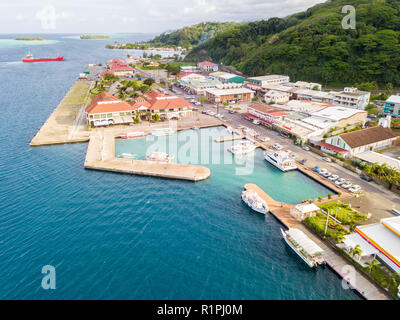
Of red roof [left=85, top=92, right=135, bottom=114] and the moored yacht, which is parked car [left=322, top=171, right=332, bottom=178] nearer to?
the moored yacht

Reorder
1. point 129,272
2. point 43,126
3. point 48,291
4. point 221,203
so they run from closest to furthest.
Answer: point 48,291, point 129,272, point 221,203, point 43,126

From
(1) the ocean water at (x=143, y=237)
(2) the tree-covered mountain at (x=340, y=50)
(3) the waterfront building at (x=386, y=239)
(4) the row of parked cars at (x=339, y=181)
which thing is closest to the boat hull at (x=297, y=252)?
(1) the ocean water at (x=143, y=237)

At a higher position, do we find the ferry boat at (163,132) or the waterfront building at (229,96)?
the waterfront building at (229,96)

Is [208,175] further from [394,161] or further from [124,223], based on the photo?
[394,161]

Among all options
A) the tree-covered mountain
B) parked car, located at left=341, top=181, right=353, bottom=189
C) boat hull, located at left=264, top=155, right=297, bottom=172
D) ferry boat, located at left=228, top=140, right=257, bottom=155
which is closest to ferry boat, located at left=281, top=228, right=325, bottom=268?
parked car, located at left=341, top=181, right=353, bottom=189

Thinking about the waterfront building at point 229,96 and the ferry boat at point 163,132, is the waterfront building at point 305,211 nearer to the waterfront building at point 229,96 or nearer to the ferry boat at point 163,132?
the ferry boat at point 163,132

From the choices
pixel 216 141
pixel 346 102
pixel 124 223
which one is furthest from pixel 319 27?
pixel 124 223
